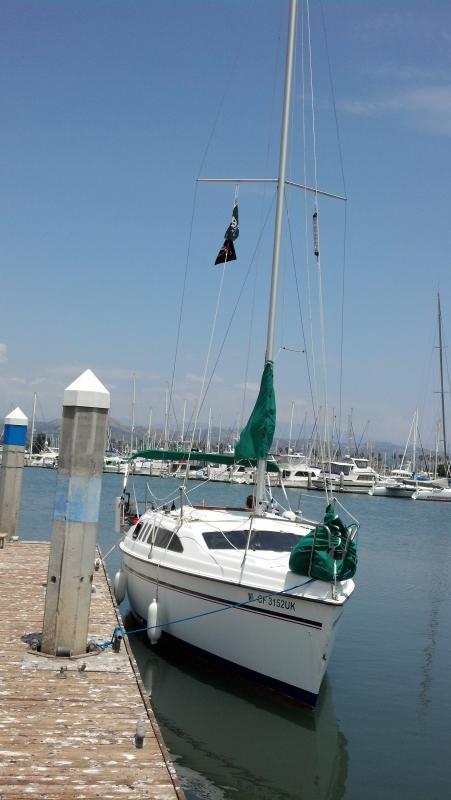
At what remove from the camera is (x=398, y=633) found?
19.3m

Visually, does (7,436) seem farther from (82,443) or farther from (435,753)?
(435,753)

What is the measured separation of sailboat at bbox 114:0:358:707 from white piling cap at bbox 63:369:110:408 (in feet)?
14.0

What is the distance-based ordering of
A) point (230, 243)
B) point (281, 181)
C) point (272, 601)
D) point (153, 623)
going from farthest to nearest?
point (230, 243) < point (281, 181) < point (153, 623) < point (272, 601)

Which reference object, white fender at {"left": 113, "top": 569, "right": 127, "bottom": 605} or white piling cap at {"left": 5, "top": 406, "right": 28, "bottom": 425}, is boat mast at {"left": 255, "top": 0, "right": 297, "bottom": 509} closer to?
white fender at {"left": 113, "top": 569, "right": 127, "bottom": 605}

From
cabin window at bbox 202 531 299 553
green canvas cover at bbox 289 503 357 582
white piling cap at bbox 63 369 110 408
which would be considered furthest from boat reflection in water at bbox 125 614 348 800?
white piling cap at bbox 63 369 110 408

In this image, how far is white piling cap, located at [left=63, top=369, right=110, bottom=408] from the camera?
10469 millimetres

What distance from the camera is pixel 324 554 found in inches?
484

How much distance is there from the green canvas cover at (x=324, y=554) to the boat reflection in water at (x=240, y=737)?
2321 mm

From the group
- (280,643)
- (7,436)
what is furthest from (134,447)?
(280,643)

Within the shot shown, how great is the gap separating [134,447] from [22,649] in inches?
5376

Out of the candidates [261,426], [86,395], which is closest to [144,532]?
[261,426]

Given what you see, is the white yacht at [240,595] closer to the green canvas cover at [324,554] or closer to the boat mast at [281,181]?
the green canvas cover at [324,554]

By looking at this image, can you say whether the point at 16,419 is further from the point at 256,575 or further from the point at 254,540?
the point at 256,575

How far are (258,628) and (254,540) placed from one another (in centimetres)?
234
